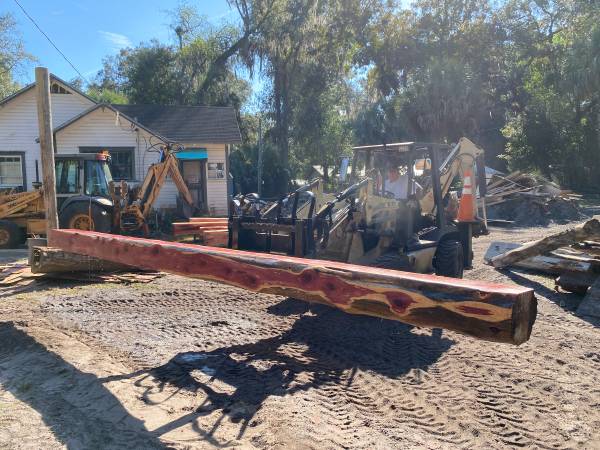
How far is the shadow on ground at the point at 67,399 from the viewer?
12.2 feet

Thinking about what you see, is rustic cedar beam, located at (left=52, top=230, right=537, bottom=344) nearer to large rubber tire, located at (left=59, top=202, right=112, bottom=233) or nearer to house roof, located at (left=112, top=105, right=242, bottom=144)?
large rubber tire, located at (left=59, top=202, right=112, bottom=233)

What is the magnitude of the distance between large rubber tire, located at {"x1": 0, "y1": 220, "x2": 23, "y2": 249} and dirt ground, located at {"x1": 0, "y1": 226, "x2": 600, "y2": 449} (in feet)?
23.4

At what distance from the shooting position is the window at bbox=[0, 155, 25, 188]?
1923cm

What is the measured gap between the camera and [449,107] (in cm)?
3081

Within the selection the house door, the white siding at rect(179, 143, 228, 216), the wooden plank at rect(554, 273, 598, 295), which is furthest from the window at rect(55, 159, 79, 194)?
the wooden plank at rect(554, 273, 598, 295)

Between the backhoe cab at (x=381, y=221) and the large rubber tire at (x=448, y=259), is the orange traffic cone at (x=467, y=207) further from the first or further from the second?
the large rubber tire at (x=448, y=259)

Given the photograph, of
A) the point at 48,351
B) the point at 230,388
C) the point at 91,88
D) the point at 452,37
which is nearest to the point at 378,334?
the point at 230,388

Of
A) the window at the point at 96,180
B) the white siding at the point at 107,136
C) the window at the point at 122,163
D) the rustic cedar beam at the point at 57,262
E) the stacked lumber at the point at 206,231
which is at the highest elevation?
the white siding at the point at 107,136

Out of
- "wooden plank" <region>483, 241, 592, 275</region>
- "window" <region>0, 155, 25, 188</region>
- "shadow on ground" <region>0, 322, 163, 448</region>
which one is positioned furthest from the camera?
"window" <region>0, 155, 25, 188</region>

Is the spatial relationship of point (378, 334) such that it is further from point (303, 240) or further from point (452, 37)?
point (452, 37)

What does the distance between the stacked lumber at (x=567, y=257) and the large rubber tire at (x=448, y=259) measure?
1.55 m

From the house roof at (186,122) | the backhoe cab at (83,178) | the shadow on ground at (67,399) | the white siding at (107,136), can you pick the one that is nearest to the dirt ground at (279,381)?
the shadow on ground at (67,399)

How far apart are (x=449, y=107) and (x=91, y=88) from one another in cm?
3299

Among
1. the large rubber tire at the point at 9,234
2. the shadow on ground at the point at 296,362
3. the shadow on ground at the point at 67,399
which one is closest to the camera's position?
the shadow on ground at the point at 67,399
